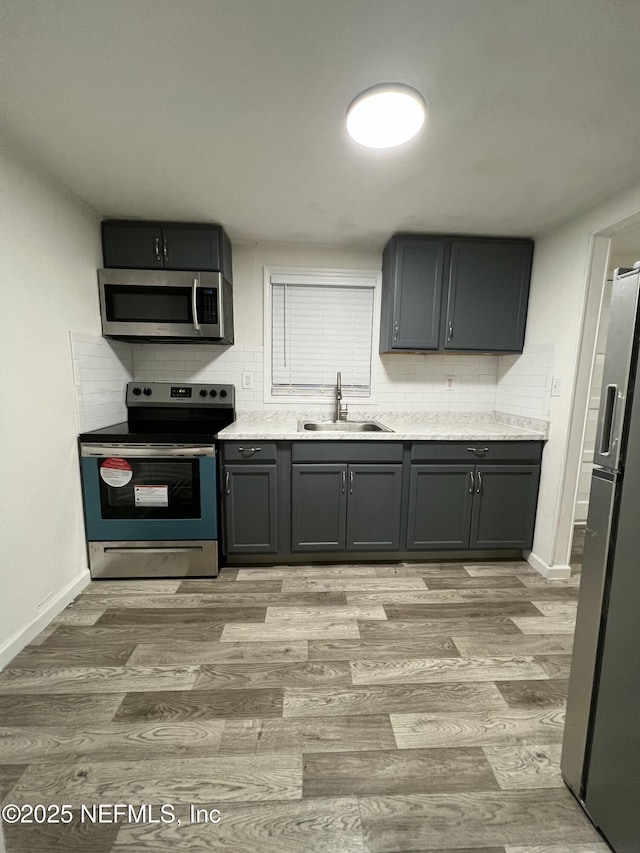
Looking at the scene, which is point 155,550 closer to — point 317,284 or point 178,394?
point 178,394

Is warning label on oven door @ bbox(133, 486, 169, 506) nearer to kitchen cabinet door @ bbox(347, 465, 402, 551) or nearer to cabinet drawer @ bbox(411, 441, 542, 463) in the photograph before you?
kitchen cabinet door @ bbox(347, 465, 402, 551)

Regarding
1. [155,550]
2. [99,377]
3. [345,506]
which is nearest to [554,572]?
[345,506]

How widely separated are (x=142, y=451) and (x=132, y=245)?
139 centimetres

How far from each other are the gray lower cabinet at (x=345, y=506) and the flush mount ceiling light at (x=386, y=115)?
170cm

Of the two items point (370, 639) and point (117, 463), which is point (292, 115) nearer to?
point (117, 463)

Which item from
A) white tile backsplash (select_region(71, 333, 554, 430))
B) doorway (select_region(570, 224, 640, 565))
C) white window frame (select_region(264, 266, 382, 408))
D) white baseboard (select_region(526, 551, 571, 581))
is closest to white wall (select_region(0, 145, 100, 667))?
white tile backsplash (select_region(71, 333, 554, 430))

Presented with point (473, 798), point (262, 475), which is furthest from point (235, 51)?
point (473, 798)

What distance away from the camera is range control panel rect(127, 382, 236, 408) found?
2.60 m

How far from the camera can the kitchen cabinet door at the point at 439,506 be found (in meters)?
2.31

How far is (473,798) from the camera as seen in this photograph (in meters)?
1.05

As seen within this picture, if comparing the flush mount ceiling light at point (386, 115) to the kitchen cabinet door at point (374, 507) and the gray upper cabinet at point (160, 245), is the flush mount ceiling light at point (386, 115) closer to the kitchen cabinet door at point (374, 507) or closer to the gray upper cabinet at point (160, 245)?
the gray upper cabinet at point (160, 245)

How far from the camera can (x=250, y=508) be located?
88.4 inches

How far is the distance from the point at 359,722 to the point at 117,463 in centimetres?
185

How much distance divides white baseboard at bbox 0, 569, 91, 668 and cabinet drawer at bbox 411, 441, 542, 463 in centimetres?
222
